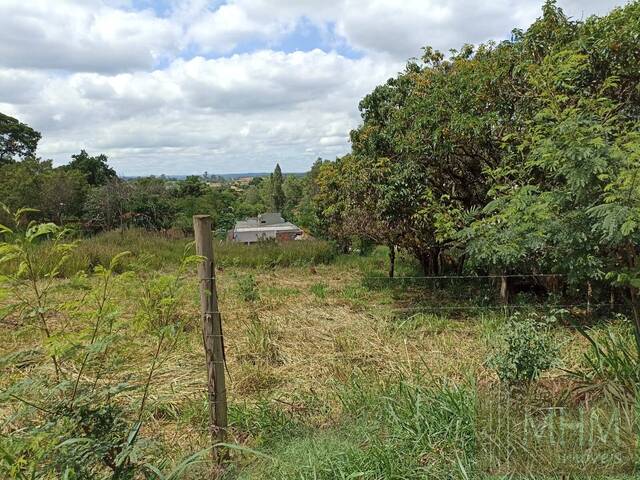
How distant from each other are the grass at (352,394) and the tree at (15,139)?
29.5 meters

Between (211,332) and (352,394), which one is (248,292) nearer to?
(352,394)

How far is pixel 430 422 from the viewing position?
2.43 m

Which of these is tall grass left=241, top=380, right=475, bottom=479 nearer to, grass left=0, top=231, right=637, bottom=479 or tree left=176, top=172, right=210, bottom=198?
grass left=0, top=231, right=637, bottom=479

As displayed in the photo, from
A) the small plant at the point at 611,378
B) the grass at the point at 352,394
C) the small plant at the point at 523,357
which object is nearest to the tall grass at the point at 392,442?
the grass at the point at 352,394

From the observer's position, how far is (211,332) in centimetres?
241

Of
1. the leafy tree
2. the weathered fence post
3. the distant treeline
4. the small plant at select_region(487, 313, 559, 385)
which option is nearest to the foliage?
the weathered fence post

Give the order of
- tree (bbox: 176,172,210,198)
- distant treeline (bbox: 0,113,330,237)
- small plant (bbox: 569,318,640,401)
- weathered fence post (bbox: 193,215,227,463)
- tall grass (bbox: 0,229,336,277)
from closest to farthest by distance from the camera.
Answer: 1. weathered fence post (bbox: 193,215,227,463)
2. small plant (bbox: 569,318,640,401)
3. tall grass (bbox: 0,229,336,277)
4. distant treeline (bbox: 0,113,330,237)
5. tree (bbox: 176,172,210,198)

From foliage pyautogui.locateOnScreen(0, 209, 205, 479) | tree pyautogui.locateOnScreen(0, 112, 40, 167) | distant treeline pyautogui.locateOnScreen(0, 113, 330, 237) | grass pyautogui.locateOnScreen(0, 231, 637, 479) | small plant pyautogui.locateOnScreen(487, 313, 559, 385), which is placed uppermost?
tree pyautogui.locateOnScreen(0, 112, 40, 167)

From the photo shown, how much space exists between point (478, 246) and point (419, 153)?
2382 mm

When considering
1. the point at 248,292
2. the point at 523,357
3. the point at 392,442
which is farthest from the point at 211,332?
the point at 248,292

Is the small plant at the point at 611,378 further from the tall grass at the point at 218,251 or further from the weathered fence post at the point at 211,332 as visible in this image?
the tall grass at the point at 218,251

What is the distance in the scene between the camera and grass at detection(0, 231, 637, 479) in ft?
6.87

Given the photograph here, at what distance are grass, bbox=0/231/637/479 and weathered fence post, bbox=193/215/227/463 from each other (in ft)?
0.39

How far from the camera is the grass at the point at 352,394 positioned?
6.87 ft
